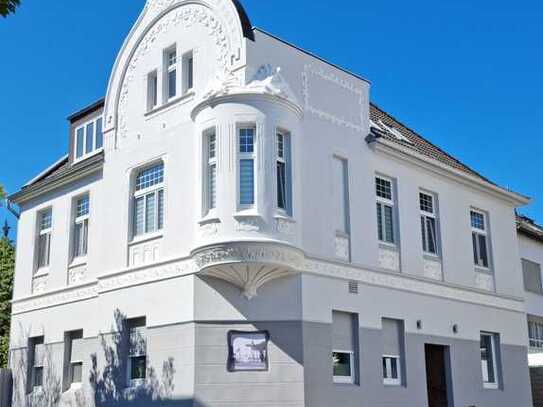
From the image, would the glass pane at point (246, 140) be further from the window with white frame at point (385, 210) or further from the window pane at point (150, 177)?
the window with white frame at point (385, 210)

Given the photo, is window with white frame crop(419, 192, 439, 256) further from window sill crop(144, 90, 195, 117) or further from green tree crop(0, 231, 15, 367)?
green tree crop(0, 231, 15, 367)

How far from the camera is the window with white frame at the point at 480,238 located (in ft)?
80.3

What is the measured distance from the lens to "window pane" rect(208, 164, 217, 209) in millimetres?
17841

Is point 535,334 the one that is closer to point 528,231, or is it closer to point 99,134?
point 528,231

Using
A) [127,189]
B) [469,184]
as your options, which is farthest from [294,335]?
[469,184]

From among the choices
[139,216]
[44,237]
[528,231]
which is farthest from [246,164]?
[528,231]

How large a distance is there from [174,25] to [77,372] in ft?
33.1

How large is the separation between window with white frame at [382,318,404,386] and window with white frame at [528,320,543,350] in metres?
10.6

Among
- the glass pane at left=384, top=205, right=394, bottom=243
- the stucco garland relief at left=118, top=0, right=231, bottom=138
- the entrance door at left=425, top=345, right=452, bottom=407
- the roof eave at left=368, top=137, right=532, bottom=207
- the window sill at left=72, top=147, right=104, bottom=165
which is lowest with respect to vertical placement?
the entrance door at left=425, top=345, right=452, bottom=407

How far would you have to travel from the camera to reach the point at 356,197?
2011 centimetres

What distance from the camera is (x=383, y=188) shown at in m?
21.5

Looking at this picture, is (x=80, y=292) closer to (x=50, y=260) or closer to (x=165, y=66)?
(x=50, y=260)

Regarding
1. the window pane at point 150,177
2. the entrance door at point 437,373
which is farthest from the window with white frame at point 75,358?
the entrance door at point 437,373

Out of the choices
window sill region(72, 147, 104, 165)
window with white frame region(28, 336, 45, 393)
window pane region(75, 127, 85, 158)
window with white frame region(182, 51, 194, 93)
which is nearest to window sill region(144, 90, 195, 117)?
window with white frame region(182, 51, 194, 93)
